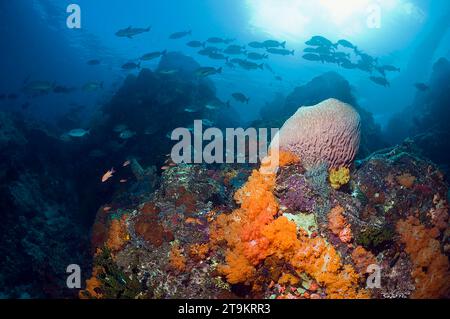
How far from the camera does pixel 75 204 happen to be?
38.9 feet

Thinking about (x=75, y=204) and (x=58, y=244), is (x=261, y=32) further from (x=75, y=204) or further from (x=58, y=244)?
(x=58, y=244)

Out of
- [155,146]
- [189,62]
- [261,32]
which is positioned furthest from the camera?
[261,32]

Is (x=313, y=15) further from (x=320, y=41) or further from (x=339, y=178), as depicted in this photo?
(x=339, y=178)

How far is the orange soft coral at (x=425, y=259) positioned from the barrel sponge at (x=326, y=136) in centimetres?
144

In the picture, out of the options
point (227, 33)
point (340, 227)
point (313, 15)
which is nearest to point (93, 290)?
point (340, 227)

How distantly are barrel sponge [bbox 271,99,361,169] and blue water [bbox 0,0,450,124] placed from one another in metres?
18.4

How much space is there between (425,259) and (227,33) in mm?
34982

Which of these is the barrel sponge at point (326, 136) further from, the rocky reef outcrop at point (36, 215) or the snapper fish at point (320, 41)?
the snapper fish at point (320, 41)

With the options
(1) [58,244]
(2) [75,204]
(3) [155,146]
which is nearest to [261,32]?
(3) [155,146]

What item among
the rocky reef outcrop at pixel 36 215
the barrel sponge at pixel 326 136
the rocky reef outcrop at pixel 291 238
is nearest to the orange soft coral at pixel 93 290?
the rocky reef outcrop at pixel 291 238

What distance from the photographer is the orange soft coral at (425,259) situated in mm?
3871

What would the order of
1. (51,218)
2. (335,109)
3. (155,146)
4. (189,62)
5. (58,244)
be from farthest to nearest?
(189,62) < (155,146) < (51,218) < (58,244) < (335,109)

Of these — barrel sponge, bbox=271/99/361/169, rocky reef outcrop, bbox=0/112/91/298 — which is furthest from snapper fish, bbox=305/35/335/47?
rocky reef outcrop, bbox=0/112/91/298
